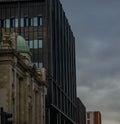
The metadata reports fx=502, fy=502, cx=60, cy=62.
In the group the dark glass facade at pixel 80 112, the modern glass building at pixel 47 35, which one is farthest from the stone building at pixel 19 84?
the dark glass facade at pixel 80 112

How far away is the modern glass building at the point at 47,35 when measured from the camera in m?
97.9

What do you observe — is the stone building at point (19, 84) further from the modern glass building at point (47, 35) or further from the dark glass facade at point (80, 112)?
the dark glass facade at point (80, 112)

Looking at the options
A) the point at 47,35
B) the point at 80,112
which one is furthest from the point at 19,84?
the point at 80,112

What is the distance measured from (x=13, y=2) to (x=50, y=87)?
21.2 meters

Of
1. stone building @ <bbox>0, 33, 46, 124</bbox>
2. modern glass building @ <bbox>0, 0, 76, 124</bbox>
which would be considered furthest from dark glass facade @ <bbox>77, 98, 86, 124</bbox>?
stone building @ <bbox>0, 33, 46, 124</bbox>

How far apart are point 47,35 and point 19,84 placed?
112 feet

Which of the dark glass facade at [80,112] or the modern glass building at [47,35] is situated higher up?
the modern glass building at [47,35]

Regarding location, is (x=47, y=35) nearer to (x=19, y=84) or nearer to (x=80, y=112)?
(x=19, y=84)

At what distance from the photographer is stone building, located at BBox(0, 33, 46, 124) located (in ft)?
192

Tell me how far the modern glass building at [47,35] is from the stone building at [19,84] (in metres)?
16.3

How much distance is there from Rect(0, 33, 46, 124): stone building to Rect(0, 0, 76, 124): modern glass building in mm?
16290

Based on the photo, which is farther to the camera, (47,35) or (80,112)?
(80,112)

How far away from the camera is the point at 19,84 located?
66.4 metres

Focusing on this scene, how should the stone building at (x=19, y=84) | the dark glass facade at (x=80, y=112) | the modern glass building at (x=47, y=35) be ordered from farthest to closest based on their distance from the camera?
the dark glass facade at (x=80, y=112)
the modern glass building at (x=47, y=35)
the stone building at (x=19, y=84)
